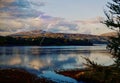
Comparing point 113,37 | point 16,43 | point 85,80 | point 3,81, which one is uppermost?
point 113,37

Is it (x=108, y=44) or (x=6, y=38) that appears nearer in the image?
(x=108, y=44)

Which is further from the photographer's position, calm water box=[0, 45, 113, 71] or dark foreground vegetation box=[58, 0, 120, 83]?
calm water box=[0, 45, 113, 71]

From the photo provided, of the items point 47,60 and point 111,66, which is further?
point 47,60

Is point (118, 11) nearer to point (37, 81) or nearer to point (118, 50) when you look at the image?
point (118, 50)

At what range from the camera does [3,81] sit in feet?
107

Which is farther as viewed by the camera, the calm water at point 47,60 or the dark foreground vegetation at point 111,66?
the calm water at point 47,60

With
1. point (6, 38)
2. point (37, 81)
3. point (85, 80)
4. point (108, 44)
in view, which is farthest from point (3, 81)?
point (6, 38)

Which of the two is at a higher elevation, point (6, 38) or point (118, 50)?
point (118, 50)

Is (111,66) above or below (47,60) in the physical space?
above

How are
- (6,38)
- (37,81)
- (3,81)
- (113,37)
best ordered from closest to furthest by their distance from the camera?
(113,37) → (3,81) → (37,81) → (6,38)

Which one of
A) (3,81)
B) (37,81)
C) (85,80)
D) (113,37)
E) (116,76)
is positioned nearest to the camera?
(116,76)

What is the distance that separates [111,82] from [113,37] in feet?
9.86

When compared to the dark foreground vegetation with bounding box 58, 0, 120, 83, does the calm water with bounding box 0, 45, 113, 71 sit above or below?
below

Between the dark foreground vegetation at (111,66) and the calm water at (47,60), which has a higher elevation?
the dark foreground vegetation at (111,66)
